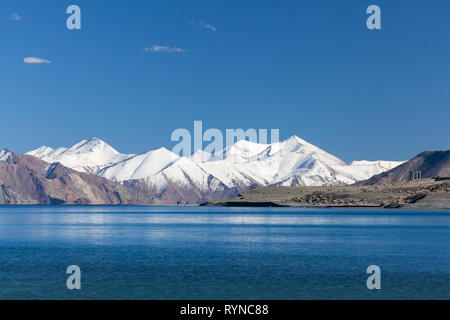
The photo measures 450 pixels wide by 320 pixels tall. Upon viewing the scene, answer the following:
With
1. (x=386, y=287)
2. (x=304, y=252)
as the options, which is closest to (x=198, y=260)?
(x=304, y=252)

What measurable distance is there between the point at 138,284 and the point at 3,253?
3733 centimetres

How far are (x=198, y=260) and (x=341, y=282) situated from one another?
78.4 ft

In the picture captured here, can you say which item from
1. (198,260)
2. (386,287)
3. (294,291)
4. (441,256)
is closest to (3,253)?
(198,260)

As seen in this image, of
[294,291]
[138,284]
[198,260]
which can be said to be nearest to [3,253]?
[198,260]

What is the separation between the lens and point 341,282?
5856 cm

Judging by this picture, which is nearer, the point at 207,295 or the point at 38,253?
the point at 207,295
